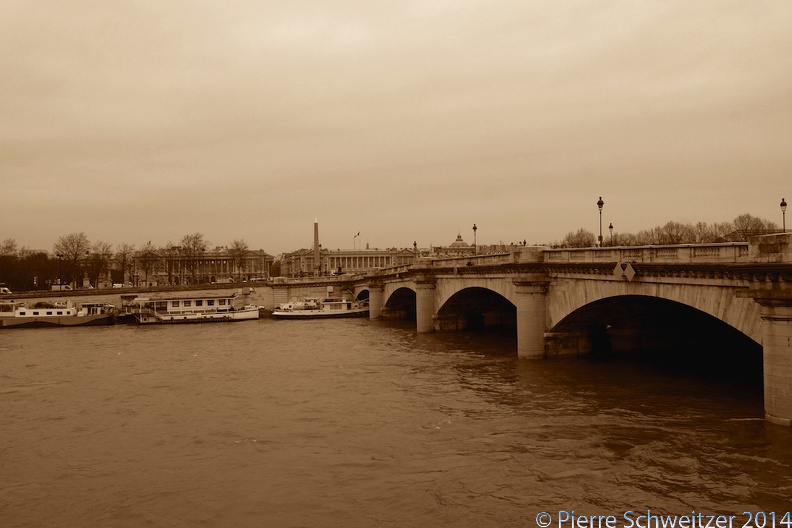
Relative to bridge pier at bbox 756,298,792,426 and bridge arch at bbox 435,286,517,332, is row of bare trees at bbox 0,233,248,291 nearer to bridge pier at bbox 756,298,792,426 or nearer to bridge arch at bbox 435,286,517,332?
bridge arch at bbox 435,286,517,332

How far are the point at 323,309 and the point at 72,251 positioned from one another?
55.2 m

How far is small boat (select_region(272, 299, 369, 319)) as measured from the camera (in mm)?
75500

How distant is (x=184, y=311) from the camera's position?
74.9 meters

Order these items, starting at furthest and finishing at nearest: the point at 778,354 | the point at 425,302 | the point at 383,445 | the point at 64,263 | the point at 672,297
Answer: the point at 64,263 < the point at 425,302 < the point at 672,297 < the point at 383,445 < the point at 778,354

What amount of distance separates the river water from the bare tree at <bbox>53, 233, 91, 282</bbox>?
77.8 meters

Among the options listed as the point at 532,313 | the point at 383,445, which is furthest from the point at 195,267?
the point at 383,445

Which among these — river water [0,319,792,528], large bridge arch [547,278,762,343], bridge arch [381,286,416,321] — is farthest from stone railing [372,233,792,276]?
bridge arch [381,286,416,321]

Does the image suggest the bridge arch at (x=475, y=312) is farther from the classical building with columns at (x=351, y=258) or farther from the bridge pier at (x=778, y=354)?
the classical building with columns at (x=351, y=258)

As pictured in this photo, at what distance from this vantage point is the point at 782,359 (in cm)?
1748

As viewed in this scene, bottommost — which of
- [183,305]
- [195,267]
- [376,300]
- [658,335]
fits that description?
[658,335]

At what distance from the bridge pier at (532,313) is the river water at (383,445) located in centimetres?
84

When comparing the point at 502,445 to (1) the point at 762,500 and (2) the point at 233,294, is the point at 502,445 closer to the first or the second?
(1) the point at 762,500

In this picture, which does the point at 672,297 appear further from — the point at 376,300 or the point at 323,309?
the point at 323,309

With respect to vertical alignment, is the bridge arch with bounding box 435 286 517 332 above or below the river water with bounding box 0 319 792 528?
above
